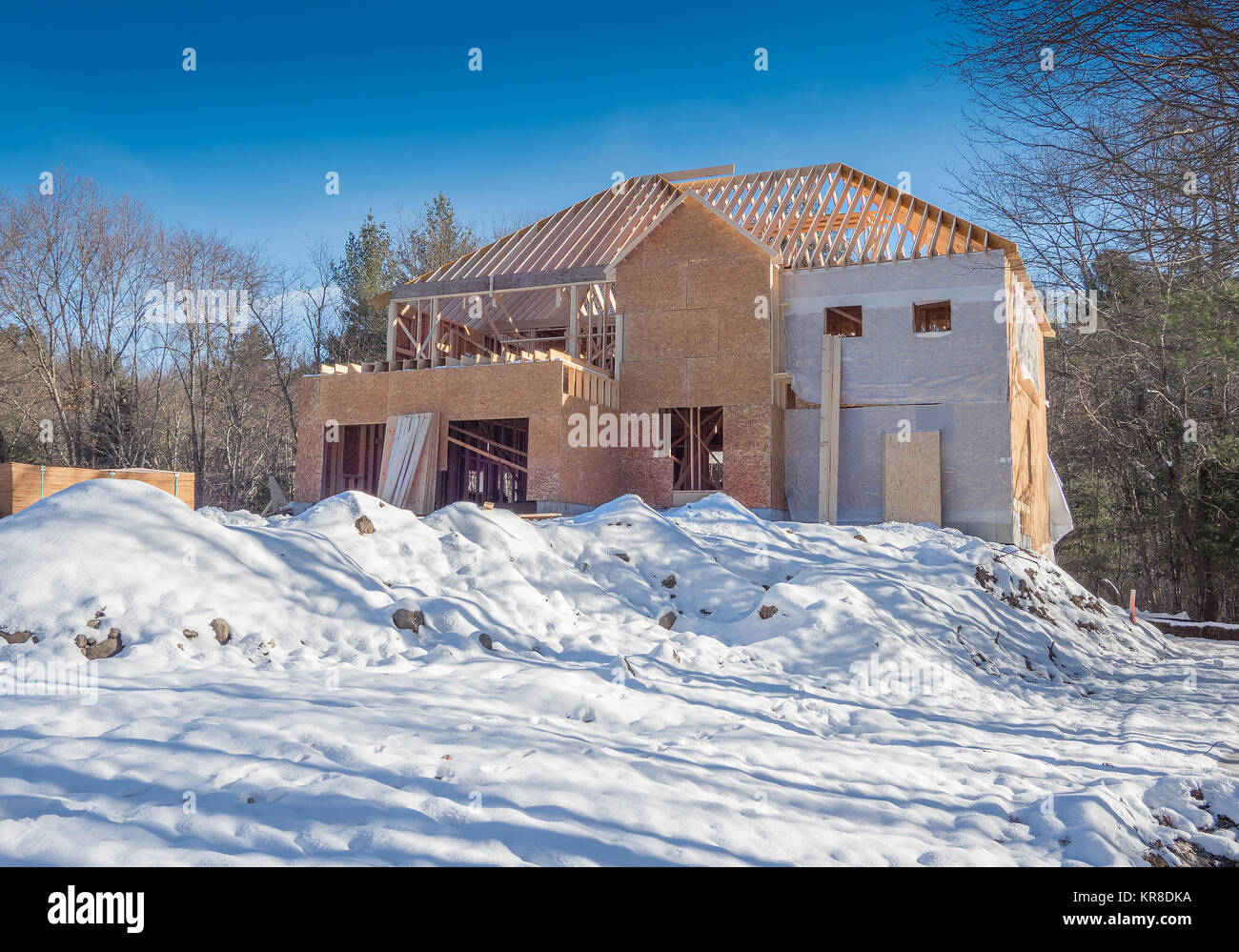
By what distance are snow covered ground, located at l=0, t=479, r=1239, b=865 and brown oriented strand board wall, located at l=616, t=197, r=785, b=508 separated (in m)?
7.39

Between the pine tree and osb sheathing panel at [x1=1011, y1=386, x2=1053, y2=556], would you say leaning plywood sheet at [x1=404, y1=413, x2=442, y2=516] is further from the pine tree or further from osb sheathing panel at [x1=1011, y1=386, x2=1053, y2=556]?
the pine tree

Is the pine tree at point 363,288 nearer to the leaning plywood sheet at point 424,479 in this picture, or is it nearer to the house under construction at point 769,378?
the house under construction at point 769,378

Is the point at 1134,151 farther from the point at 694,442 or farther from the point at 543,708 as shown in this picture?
the point at 694,442

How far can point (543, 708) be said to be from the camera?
207 inches

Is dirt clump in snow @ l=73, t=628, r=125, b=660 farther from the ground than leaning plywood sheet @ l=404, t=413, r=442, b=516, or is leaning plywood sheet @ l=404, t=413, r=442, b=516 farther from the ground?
leaning plywood sheet @ l=404, t=413, r=442, b=516

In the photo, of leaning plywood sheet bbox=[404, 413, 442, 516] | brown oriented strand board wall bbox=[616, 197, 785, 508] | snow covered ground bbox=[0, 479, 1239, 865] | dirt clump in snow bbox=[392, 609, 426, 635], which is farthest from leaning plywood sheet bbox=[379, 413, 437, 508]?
dirt clump in snow bbox=[392, 609, 426, 635]

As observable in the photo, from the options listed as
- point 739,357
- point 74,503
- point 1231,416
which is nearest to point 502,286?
point 739,357

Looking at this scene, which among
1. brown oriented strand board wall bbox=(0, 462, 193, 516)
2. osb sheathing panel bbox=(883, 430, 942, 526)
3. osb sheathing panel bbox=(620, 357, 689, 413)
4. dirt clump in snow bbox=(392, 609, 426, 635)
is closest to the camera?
dirt clump in snow bbox=(392, 609, 426, 635)

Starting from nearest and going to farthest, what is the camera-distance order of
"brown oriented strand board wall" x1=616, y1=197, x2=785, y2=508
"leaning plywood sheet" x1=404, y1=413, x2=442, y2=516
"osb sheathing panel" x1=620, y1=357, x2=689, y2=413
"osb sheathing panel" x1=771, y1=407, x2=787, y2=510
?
"osb sheathing panel" x1=771, y1=407, x2=787, y2=510 < "brown oriented strand board wall" x1=616, y1=197, x2=785, y2=508 < "leaning plywood sheet" x1=404, y1=413, x2=442, y2=516 < "osb sheathing panel" x1=620, y1=357, x2=689, y2=413

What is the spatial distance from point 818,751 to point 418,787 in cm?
263

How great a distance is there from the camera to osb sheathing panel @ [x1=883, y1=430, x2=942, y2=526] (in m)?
16.6

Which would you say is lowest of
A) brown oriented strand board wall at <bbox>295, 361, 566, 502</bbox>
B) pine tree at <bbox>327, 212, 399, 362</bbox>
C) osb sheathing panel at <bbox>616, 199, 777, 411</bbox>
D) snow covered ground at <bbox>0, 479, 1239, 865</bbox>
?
snow covered ground at <bbox>0, 479, 1239, 865</bbox>
